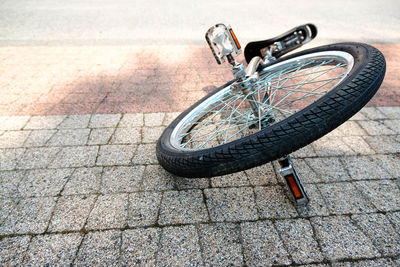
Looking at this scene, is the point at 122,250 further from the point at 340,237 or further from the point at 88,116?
the point at 88,116

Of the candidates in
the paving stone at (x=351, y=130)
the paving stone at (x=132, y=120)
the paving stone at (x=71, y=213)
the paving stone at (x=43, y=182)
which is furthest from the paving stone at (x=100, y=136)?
the paving stone at (x=351, y=130)

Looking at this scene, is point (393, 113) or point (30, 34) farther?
point (30, 34)

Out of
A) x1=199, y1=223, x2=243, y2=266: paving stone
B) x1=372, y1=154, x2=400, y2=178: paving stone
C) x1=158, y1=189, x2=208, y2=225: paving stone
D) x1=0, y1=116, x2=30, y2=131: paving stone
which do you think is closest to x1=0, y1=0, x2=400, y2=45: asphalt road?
x1=0, y1=116, x2=30, y2=131: paving stone

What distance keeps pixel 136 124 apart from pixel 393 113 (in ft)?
7.87

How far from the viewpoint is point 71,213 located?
1698mm

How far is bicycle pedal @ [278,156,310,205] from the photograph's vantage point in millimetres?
A: 1576

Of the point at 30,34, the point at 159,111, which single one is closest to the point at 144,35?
the point at 30,34

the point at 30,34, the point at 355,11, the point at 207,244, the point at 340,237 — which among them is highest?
the point at 355,11

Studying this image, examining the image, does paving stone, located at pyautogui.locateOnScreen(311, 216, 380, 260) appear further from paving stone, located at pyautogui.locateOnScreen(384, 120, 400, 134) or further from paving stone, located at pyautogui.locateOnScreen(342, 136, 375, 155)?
paving stone, located at pyautogui.locateOnScreen(384, 120, 400, 134)

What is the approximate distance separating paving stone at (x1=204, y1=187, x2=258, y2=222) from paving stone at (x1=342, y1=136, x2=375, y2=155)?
96cm

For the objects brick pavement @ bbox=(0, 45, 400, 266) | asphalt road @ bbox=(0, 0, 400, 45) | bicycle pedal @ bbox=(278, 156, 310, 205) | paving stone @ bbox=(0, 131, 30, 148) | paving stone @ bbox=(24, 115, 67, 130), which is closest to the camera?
brick pavement @ bbox=(0, 45, 400, 266)

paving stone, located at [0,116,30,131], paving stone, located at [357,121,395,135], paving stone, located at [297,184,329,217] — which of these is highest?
paving stone, located at [357,121,395,135]

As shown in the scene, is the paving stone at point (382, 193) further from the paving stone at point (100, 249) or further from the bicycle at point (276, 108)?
the paving stone at point (100, 249)

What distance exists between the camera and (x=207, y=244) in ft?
4.88
